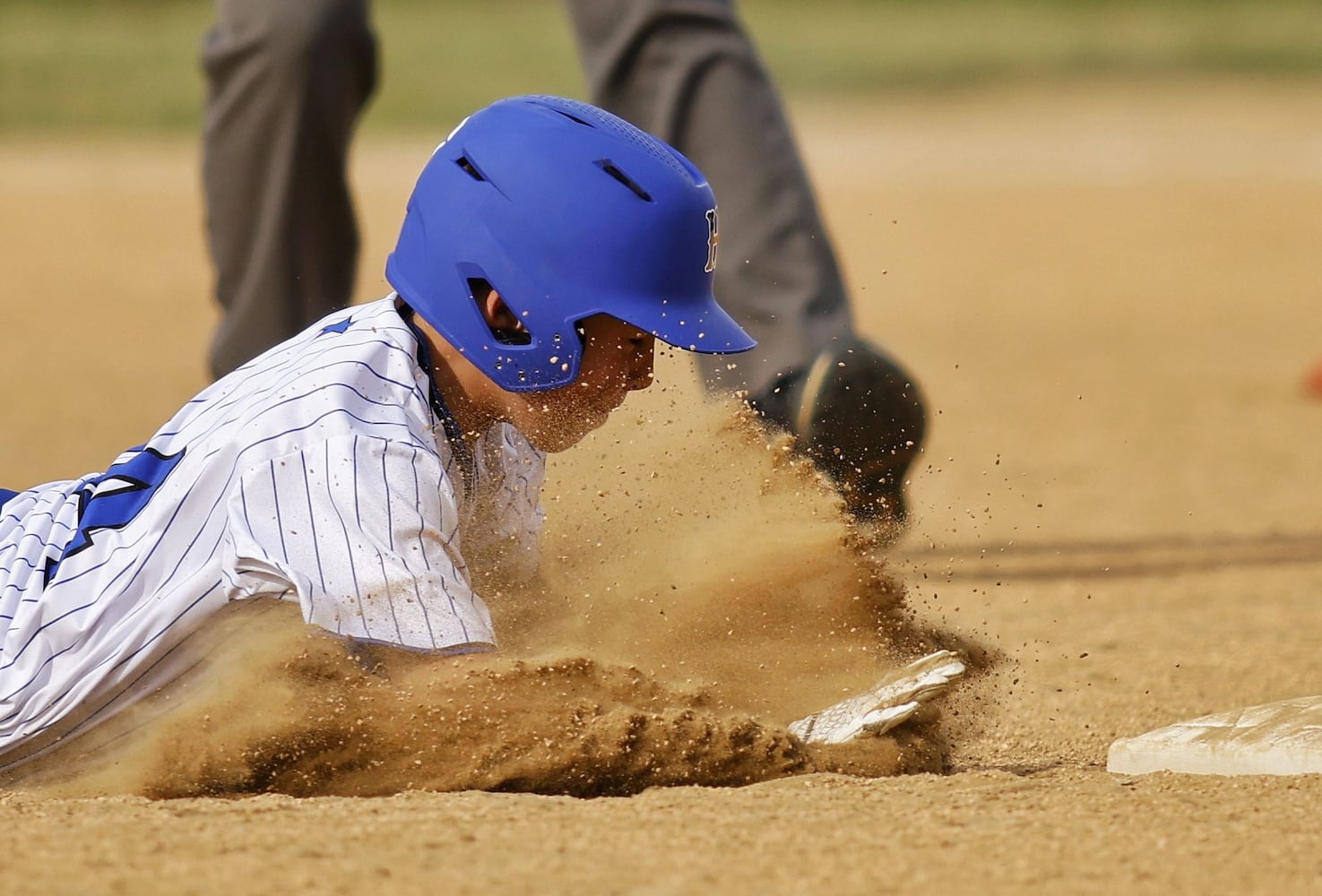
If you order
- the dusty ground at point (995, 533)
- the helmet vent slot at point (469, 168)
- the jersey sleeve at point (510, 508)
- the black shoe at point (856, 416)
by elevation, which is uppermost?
the helmet vent slot at point (469, 168)

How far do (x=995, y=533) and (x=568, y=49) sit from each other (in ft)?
66.9

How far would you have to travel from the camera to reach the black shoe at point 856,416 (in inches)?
125

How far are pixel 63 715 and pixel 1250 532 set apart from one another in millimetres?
2986

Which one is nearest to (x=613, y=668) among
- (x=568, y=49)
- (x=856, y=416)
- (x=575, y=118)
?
(x=575, y=118)

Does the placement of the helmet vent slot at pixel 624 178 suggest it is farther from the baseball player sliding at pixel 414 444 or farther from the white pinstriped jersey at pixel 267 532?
the white pinstriped jersey at pixel 267 532

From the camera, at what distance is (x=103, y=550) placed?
7.59 ft

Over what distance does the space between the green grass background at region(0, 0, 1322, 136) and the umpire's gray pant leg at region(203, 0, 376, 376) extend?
46.6 ft

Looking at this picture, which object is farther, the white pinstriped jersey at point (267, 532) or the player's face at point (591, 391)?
the player's face at point (591, 391)

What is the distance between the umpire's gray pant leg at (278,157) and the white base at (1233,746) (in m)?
2.11

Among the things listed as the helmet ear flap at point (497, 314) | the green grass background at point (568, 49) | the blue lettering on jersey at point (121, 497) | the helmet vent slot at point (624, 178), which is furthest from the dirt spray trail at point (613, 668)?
the green grass background at point (568, 49)

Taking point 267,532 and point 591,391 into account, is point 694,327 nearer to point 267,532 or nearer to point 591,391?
point 591,391

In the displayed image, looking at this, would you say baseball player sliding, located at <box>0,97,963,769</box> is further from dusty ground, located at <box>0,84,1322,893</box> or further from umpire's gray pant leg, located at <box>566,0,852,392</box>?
umpire's gray pant leg, located at <box>566,0,852,392</box>

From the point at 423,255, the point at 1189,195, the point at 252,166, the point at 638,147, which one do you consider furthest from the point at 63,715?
the point at 1189,195

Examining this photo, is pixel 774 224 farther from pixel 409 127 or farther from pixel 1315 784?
pixel 409 127
